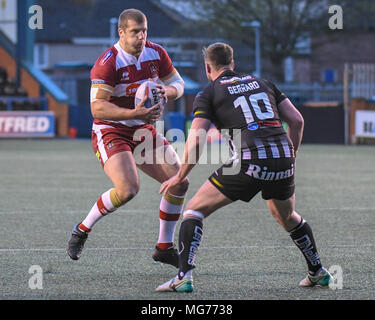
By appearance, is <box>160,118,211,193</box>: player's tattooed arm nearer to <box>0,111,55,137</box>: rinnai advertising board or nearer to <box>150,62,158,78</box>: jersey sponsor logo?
<box>150,62,158,78</box>: jersey sponsor logo

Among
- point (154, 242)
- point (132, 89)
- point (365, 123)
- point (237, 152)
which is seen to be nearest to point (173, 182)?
point (237, 152)

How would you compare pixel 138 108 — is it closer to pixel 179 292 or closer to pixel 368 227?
pixel 179 292

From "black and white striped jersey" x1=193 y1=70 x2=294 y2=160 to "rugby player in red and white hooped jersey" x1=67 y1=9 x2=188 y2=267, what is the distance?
1.11 m

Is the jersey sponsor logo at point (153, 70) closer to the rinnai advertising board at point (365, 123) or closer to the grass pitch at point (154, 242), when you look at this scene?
the grass pitch at point (154, 242)

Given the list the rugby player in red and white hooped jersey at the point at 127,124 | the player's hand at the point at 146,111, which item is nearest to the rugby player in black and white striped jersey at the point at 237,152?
the player's hand at the point at 146,111

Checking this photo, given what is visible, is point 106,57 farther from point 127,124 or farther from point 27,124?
point 27,124

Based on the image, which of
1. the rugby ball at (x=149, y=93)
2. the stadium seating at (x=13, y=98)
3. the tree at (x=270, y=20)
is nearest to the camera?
the rugby ball at (x=149, y=93)

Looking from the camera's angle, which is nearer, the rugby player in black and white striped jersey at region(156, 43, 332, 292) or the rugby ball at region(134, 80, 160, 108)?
the rugby player in black and white striped jersey at region(156, 43, 332, 292)

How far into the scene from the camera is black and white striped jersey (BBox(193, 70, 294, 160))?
6.75 meters

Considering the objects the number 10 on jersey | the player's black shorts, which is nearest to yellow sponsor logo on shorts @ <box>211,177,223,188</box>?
the player's black shorts

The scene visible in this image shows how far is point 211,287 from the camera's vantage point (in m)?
7.00

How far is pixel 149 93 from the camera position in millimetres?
7875

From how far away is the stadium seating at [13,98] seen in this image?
116ft

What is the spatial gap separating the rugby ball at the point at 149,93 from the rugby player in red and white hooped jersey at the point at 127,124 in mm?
50
